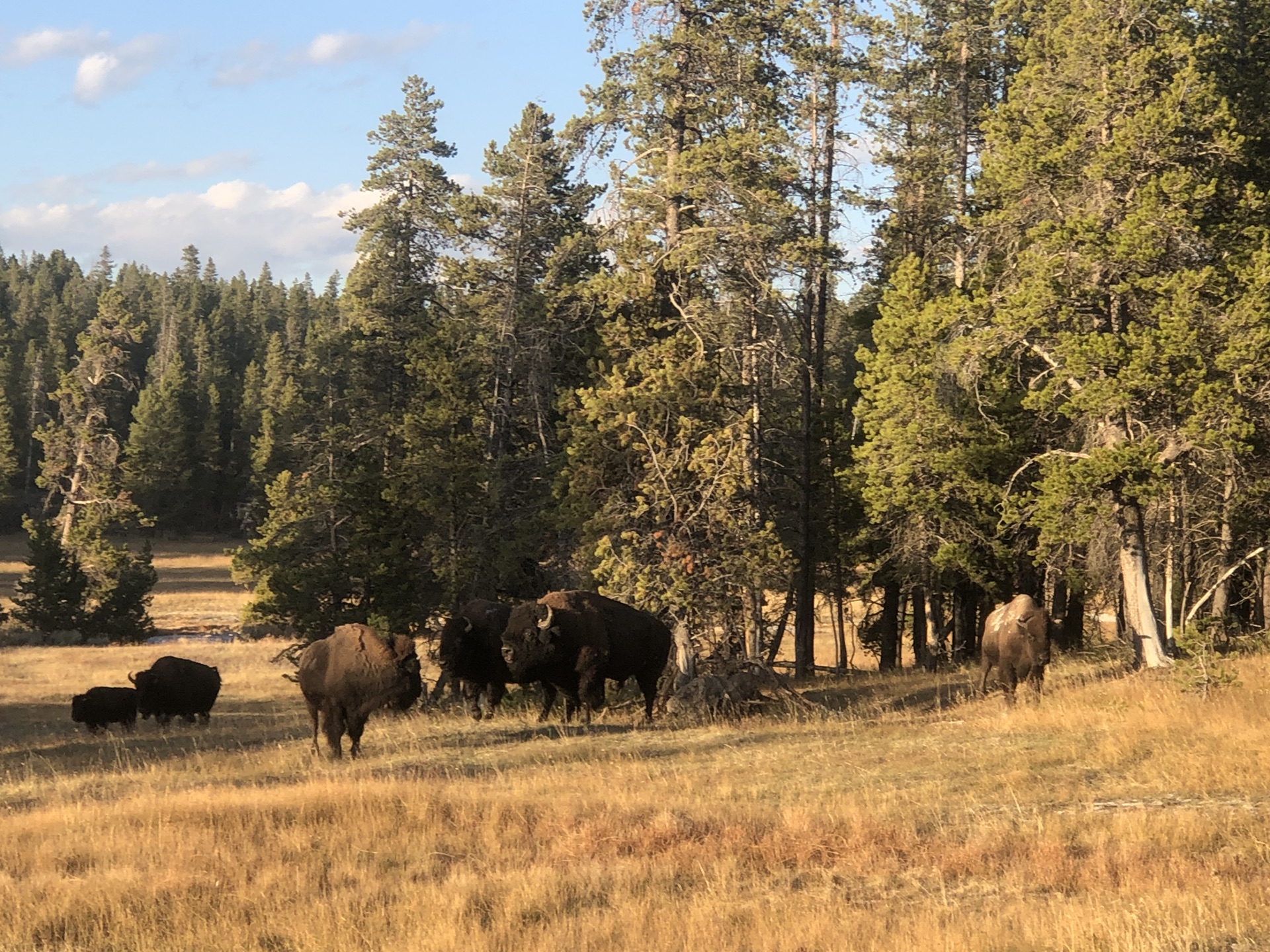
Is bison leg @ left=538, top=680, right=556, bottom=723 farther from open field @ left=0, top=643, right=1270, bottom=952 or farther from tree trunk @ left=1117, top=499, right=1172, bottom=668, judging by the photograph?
tree trunk @ left=1117, top=499, right=1172, bottom=668

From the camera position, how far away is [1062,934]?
765 cm

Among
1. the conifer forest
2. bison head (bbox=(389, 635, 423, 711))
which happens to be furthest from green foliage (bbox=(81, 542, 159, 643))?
bison head (bbox=(389, 635, 423, 711))

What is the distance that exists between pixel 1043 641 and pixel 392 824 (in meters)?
14.4

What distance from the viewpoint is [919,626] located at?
121ft

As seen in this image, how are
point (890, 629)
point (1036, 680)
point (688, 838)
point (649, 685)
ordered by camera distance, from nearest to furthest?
point (688, 838), point (1036, 680), point (649, 685), point (890, 629)

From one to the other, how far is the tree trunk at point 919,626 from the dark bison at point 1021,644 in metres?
10.4

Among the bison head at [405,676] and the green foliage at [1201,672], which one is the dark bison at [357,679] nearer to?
the bison head at [405,676]

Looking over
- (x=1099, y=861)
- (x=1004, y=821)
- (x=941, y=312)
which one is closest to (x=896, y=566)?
(x=941, y=312)

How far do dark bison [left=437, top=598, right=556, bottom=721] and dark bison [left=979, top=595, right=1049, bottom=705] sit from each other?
8.51 m

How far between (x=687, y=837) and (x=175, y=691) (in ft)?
64.1

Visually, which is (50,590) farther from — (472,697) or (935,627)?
(935,627)

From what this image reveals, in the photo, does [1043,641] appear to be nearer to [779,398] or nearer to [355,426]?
[779,398]

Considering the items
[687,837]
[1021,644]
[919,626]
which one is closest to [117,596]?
[919,626]

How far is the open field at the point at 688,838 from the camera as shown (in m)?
8.27
